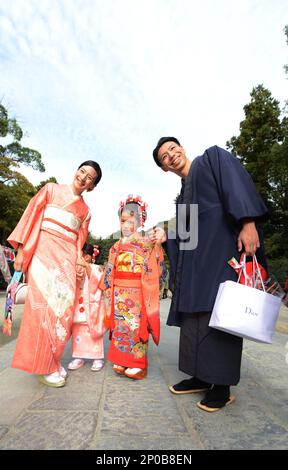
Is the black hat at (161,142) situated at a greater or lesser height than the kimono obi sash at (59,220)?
greater

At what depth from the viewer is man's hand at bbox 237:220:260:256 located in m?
1.91

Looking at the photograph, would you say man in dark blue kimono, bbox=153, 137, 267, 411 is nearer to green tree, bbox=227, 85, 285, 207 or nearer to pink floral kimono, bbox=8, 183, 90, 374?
pink floral kimono, bbox=8, 183, 90, 374

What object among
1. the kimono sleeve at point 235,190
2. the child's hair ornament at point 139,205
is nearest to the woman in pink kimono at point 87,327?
the child's hair ornament at point 139,205

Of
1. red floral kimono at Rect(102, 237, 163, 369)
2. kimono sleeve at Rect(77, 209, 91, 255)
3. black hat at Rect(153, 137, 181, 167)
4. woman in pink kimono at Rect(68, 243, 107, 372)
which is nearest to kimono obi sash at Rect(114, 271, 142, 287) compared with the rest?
red floral kimono at Rect(102, 237, 163, 369)

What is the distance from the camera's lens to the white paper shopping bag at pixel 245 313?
1.60 metres

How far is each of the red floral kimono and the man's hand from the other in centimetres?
106

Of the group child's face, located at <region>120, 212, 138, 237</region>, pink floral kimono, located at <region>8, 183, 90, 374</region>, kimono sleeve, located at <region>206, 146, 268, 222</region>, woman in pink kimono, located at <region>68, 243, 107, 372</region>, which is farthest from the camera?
child's face, located at <region>120, 212, 138, 237</region>

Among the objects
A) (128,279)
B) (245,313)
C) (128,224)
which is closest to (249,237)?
(245,313)

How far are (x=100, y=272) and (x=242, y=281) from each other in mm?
1694

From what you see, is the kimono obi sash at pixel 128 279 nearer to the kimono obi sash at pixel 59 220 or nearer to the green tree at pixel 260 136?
the kimono obi sash at pixel 59 220

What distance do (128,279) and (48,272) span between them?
73 cm

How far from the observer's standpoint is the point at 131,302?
2.75 metres

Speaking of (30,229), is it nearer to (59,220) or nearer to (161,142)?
(59,220)

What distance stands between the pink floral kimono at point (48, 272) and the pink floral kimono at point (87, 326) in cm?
35
